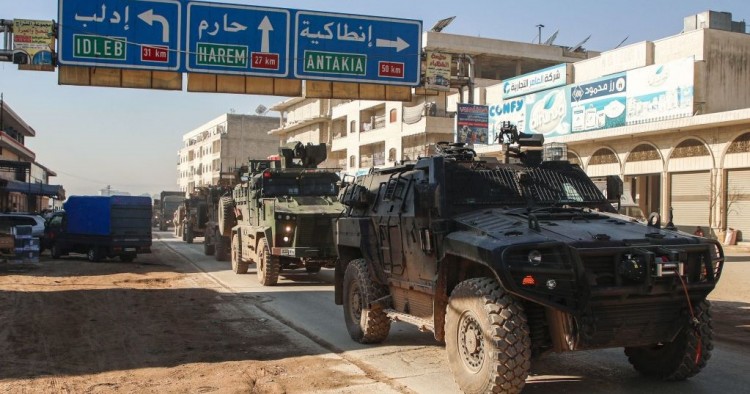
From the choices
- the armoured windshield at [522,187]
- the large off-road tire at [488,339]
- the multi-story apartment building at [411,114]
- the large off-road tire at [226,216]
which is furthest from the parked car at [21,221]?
the multi-story apartment building at [411,114]

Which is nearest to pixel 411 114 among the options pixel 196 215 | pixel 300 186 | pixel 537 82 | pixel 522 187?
pixel 537 82

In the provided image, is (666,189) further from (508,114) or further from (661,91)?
(508,114)

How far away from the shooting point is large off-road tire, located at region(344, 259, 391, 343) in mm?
8102

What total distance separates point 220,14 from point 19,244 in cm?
916

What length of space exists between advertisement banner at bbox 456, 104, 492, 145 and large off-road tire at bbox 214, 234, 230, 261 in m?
8.06

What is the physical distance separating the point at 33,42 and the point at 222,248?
9522 mm

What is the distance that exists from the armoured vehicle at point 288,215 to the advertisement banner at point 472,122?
5.77 meters

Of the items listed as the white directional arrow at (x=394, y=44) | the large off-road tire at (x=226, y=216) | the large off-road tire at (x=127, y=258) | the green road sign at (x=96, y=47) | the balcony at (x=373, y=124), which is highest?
the balcony at (x=373, y=124)

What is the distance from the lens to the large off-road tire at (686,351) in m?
5.88

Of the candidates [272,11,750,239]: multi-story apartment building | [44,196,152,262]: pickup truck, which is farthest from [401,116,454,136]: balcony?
[44,196,152,262]: pickup truck

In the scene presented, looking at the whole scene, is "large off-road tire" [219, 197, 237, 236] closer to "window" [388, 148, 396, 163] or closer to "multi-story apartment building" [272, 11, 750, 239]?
"multi-story apartment building" [272, 11, 750, 239]

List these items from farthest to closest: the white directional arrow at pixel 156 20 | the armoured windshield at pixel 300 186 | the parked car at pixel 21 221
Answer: the parked car at pixel 21 221
the armoured windshield at pixel 300 186
the white directional arrow at pixel 156 20

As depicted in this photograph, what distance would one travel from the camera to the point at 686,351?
595 cm

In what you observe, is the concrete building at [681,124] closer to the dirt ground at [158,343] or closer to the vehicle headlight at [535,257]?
the dirt ground at [158,343]
